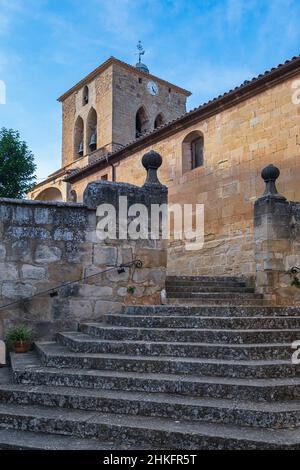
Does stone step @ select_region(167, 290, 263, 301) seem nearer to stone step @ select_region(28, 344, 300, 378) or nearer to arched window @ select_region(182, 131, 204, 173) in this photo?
stone step @ select_region(28, 344, 300, 378)

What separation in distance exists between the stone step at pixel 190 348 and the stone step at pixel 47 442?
47.6 inches

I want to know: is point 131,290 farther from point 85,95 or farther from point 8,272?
point 85,95

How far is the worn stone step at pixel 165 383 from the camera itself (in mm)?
3516

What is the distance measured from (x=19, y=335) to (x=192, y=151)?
8.79 metres

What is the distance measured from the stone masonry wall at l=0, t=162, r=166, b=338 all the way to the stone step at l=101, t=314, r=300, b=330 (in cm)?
76

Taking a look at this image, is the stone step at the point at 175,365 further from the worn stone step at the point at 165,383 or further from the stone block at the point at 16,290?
the stone block at the point at 16,290

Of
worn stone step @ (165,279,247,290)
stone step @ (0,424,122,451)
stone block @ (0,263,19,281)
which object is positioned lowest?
stone step @ (0,424,122,451)

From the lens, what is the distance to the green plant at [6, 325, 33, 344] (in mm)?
5332

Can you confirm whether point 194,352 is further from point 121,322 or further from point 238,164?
point 238,164

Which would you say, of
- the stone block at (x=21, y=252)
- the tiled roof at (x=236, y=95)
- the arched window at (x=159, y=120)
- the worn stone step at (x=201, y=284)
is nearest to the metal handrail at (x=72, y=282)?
the stone block at (x=21, y=252)

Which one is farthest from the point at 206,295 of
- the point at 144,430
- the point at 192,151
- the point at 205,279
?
the point at 192,151

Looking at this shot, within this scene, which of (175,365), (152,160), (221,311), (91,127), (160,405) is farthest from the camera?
(91,127)

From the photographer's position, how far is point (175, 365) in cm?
403

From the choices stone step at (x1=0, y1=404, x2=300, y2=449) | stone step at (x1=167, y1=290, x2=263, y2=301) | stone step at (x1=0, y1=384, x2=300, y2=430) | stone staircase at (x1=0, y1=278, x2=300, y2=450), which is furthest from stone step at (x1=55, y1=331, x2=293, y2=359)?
stone step at (x1=167, y1=290, x2=263, y2=301)
